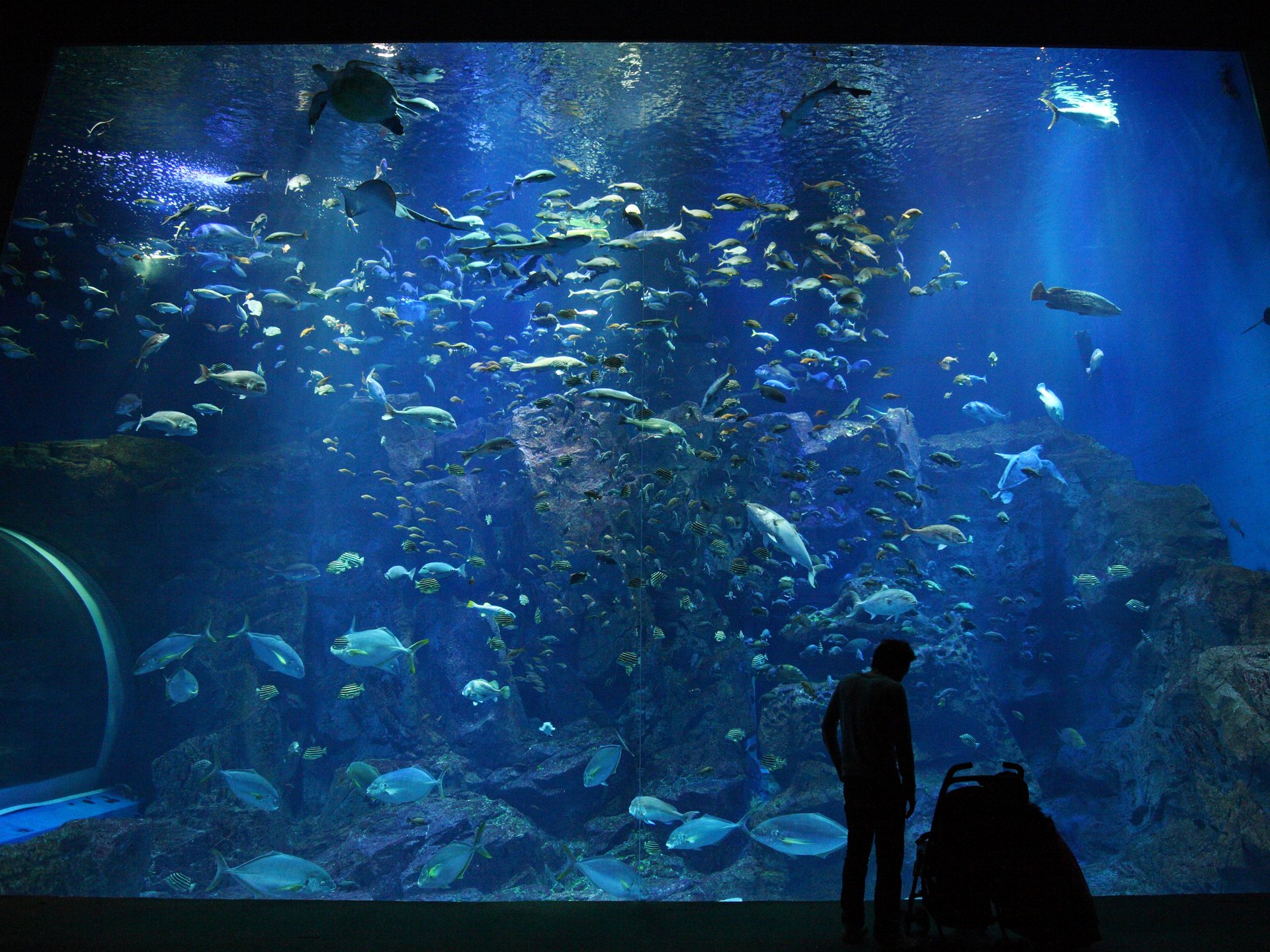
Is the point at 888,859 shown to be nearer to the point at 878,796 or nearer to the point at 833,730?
the point at 878,796

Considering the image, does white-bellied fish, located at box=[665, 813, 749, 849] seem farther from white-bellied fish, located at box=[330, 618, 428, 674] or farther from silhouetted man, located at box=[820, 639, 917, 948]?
white-bellied fish, located at box=[330, 618, 428, 674]

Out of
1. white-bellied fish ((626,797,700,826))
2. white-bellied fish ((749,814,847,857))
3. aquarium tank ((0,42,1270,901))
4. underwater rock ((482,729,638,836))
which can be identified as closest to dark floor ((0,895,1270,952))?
aquarium tank ((0,42,1270,901))

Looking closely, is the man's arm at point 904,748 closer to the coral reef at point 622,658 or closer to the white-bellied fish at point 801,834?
the white-bellied fish at point 801,834

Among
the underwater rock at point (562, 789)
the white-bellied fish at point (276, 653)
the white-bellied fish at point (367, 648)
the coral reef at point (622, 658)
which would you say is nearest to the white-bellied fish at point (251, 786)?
the white-bellied fish at point (367, 648)

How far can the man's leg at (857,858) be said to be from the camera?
9.11 ft

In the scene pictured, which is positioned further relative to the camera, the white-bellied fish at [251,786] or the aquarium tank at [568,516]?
the aquarium tank at [568,516]

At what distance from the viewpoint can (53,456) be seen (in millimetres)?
9336

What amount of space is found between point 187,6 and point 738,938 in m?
5.97

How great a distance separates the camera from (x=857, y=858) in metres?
2.83

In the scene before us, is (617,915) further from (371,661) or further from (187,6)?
(187,6)

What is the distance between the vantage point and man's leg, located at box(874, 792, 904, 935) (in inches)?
106

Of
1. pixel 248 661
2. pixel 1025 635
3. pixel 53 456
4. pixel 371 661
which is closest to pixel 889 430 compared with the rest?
pixel 1025 635

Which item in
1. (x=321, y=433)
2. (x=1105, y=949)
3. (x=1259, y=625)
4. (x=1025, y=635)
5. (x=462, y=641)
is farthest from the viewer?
(x=321, y=433)

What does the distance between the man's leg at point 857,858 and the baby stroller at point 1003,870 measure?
0.25 metres
